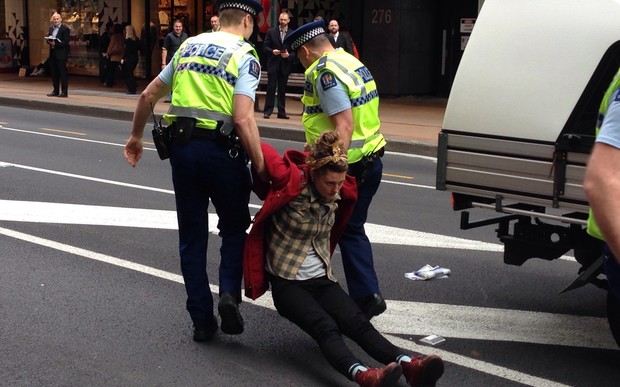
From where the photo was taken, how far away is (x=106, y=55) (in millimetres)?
27281

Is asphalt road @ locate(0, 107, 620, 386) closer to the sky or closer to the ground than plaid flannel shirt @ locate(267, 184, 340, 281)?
closer to the ground

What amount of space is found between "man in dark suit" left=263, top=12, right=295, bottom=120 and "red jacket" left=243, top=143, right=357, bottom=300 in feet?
43.1

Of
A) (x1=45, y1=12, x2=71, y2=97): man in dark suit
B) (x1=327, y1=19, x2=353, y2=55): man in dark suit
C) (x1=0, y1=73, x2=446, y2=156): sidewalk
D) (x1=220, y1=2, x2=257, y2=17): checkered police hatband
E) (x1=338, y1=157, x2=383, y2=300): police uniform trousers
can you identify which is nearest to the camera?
(x1=220, y1=2, x2=257, y2=17): checkered police hatband

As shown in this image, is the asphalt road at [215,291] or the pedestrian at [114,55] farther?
the pedestrian at [114,55]

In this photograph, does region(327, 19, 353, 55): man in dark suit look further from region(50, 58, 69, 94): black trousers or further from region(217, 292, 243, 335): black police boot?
region(217, 292, 243, 335): black police boot

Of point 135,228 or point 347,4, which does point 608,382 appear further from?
point 347,4

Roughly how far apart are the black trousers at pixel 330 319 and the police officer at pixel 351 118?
61cm

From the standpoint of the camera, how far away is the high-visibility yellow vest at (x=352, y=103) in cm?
591

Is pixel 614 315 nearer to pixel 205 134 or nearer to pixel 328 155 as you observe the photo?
pixel 328 155

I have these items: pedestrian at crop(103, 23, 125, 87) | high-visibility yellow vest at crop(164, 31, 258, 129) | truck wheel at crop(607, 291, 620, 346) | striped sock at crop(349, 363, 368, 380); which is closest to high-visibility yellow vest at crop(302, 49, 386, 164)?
high-visibility yellow vest at crop(164, 31, 258, 129)

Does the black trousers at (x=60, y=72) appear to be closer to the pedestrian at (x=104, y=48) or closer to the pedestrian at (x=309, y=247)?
the pedestrian at (x=104, y=48)

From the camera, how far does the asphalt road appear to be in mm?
5410

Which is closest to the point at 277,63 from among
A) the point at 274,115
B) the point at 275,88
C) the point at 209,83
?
the point at 275,88

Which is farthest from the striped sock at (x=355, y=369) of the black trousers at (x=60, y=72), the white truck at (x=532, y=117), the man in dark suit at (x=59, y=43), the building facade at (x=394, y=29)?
the black trousers at (x=60, y=72)
